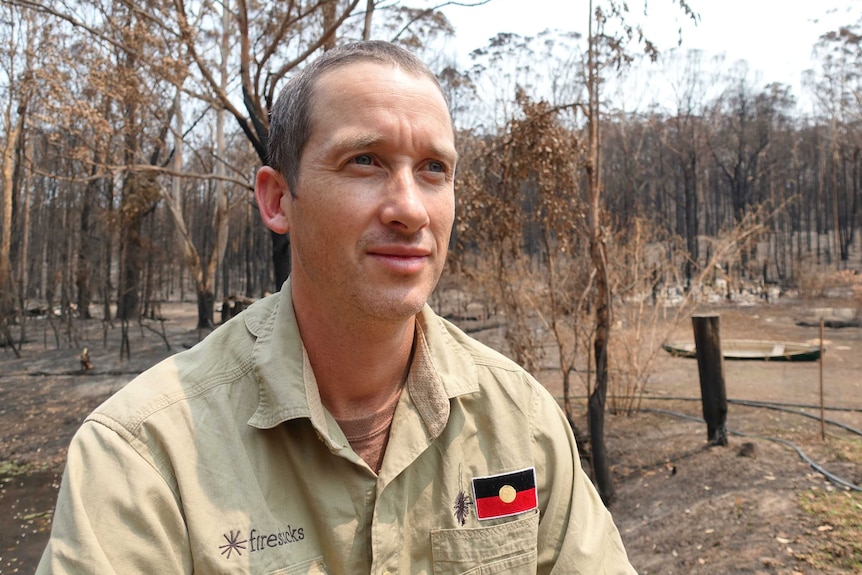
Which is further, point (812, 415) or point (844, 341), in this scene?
point (844, 341)

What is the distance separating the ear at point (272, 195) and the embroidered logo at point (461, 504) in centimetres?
64

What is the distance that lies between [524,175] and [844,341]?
11.1 metres

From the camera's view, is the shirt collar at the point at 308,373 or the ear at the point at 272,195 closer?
the shirt collar at the point at 308,373

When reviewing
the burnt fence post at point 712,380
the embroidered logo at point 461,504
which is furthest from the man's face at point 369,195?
the burnt fence post at point 712,380

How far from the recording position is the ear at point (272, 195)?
55.9 inches

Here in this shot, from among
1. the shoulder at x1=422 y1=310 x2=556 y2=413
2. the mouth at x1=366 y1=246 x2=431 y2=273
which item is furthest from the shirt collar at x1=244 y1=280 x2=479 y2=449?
the mouth at x1=366 y1=246 x2=431 y2=273

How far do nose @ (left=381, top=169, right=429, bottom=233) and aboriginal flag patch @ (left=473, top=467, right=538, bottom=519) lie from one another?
0.54m

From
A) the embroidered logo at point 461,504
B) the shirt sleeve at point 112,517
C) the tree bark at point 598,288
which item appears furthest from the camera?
the tree bark at point 598,288

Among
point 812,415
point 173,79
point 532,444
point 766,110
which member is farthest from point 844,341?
point 766,110

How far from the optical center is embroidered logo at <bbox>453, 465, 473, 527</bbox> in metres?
1.33

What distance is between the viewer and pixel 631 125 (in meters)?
35.0

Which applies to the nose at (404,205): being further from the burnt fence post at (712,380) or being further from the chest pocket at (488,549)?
the burnt fence post at (712,380)

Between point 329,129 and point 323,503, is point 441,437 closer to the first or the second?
point 323,503

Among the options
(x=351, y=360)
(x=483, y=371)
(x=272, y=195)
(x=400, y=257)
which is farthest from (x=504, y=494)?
(x=272, y=195)
